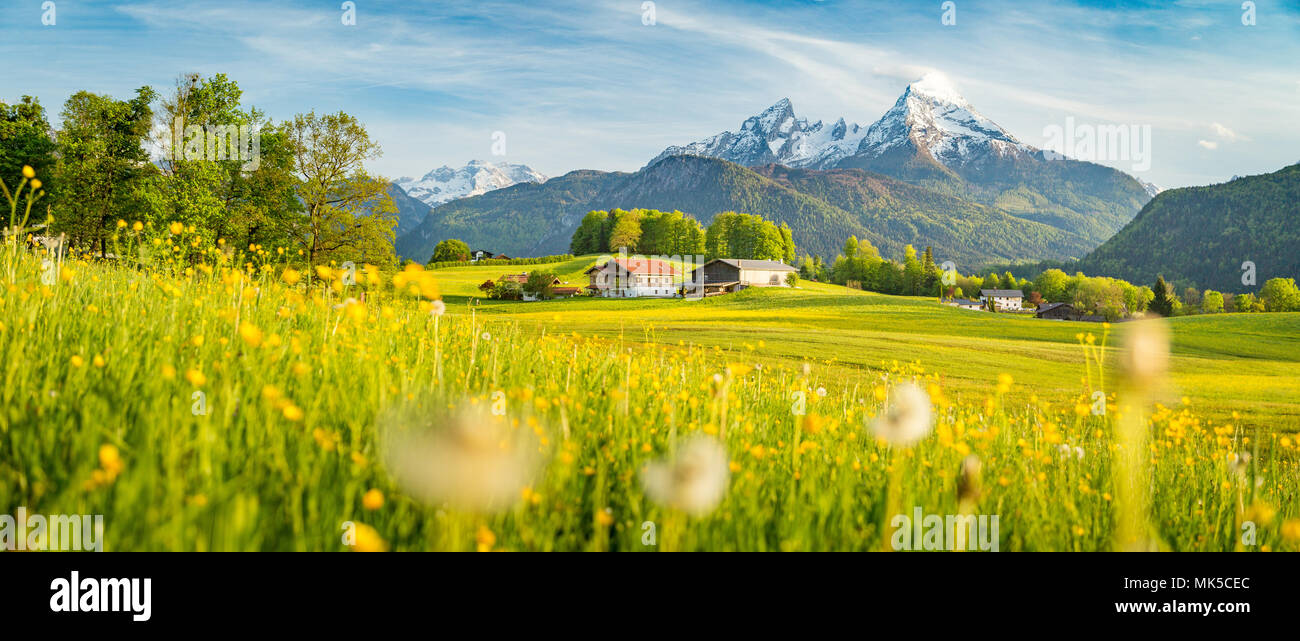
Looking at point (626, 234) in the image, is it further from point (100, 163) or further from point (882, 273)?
point (100, 163)

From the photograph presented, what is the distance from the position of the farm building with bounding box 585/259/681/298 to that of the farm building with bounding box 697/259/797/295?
23.0 feet

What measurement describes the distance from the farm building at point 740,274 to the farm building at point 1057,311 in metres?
51.6

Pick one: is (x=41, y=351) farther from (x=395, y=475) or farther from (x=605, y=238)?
(x=605, y=238)

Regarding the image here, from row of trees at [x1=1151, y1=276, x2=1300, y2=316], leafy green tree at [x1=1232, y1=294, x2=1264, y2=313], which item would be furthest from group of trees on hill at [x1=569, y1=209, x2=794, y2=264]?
leafy green tree at [x1=1232, y1=294, x2=1264, y2=313]

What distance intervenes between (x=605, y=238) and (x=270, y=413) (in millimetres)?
128739

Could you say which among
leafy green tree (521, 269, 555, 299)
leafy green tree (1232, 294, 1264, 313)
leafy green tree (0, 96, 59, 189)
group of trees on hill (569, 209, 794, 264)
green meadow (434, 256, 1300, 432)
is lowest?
green meadow (434, 256, 1300, 432)

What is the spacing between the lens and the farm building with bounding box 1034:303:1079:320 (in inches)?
4628

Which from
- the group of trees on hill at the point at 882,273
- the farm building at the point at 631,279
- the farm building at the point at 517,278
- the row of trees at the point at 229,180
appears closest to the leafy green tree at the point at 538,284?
the farm building at the point at 517,278

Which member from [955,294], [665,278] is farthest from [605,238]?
[955,294]

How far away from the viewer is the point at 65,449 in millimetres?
2342

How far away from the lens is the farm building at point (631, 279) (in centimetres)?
9288

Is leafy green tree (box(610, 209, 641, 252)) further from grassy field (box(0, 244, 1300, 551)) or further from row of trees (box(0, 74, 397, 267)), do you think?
grassy field (box(0, 244, 1300, 551))

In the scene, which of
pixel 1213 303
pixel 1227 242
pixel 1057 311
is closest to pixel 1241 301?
pixel 1213 303
